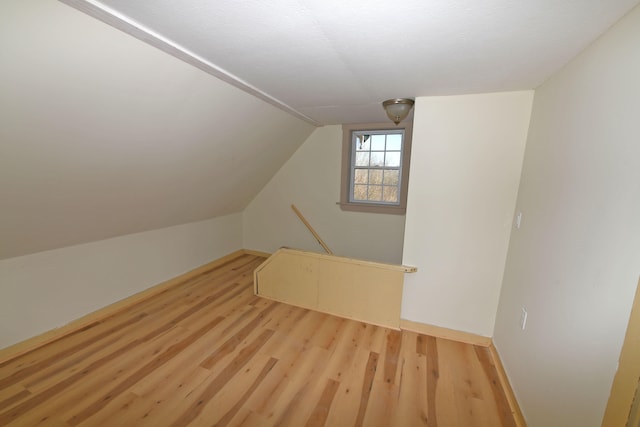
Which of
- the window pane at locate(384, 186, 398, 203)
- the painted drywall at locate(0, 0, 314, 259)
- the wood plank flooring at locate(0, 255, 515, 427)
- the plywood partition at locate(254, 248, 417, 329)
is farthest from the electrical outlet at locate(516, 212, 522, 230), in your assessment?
the painted drywall at locate(0, 0, 314, 259)

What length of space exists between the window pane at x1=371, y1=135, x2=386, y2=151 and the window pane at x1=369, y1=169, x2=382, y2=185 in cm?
29

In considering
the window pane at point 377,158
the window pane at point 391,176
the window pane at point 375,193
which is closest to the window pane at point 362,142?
the window pane at point 377,158

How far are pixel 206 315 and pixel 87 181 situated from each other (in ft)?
5.08

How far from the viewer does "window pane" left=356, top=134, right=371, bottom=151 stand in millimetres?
3475

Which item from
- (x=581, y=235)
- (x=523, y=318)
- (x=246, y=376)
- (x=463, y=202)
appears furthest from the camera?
(x=463, y=202)

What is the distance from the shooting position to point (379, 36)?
1.14 m

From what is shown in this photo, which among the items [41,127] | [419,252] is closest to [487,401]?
[419,252]

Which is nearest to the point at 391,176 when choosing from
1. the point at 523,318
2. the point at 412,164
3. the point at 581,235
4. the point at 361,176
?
the point at 361,176

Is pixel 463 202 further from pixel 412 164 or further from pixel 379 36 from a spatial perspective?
pixel 379 36

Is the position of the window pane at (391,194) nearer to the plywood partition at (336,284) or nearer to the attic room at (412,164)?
the attic room at (412,164)

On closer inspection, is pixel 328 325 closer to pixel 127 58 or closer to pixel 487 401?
pixel 487 401

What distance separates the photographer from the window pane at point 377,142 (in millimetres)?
3406

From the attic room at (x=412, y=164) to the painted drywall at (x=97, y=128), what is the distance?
1cm

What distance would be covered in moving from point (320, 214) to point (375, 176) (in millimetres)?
965
